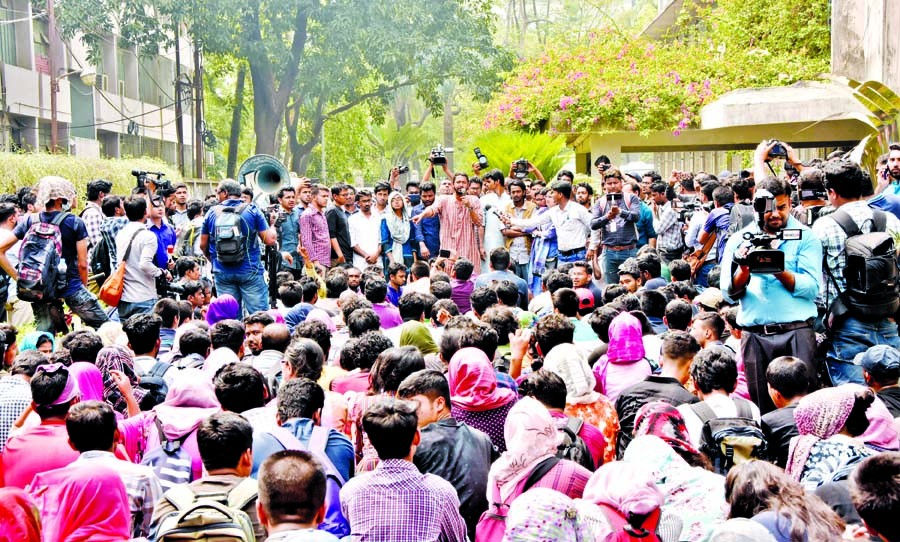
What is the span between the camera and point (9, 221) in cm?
798

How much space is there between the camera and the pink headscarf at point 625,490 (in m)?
3.27

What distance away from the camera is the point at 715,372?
175 inches

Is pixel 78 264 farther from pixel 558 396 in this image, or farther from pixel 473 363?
pixel 558 396

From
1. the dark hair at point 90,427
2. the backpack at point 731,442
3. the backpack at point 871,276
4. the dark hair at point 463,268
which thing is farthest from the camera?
the dark hair at point 463,268

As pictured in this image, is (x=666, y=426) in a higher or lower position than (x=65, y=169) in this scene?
lower

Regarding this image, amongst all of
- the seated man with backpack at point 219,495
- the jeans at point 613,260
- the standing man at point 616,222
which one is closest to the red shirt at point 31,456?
the seated man with backpack at point 219,495

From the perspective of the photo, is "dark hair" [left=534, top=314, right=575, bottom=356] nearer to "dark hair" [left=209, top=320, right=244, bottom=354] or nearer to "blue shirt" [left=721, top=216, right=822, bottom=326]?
"blue shirt" [left=721, top=216, right=822, bottom=326]

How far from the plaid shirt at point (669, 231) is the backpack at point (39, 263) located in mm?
6387

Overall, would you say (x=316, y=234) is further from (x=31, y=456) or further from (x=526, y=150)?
(x=31, y=456)

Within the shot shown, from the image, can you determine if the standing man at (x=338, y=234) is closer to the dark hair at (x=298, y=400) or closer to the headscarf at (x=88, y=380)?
the headscarf at (x=88, y=380)

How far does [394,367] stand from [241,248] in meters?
4.72

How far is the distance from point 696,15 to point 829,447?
19486 mm

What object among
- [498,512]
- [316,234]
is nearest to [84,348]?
[498,512]

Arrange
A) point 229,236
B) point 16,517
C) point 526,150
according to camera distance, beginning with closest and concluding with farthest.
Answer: point 16,517
point 229,236
point 526,150
